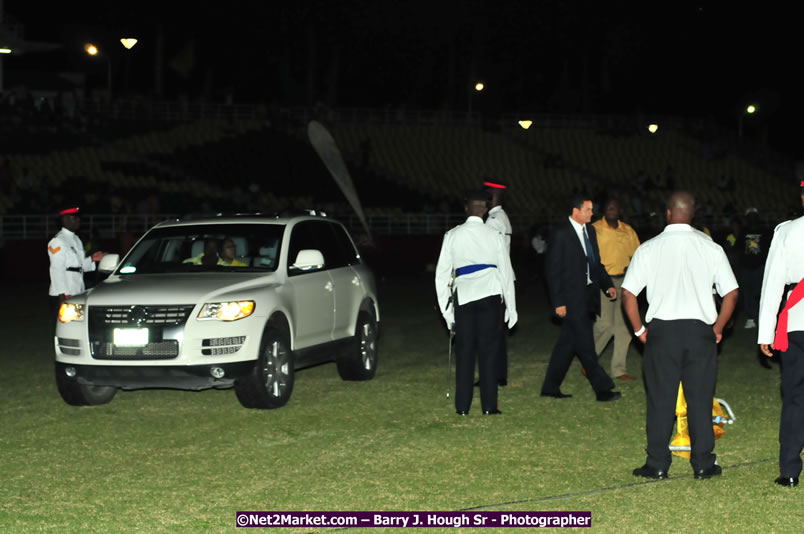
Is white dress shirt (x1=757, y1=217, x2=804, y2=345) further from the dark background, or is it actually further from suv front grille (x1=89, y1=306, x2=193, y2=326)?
the dark background

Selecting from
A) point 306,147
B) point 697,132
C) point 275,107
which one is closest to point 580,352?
point 306,147

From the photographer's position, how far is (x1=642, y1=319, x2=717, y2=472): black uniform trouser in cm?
731

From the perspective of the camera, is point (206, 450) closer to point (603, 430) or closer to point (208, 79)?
point (603, 430)

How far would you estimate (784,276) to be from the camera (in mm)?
7047

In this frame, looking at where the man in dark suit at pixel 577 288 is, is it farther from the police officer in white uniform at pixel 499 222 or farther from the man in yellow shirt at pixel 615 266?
the man in yellow shirt at pixel 615 266

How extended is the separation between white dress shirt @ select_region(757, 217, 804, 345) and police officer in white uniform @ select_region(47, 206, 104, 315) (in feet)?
27.9

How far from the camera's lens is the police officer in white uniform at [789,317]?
277 inches

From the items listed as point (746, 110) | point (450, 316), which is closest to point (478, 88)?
point (746, 110)

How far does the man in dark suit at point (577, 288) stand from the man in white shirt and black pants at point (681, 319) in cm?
300

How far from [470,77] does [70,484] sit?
56.5 metres

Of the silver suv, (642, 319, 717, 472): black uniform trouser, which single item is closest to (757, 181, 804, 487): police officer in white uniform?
(642, 319, 717, 472): black uniform trouser

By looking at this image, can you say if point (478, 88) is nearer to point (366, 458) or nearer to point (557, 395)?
point (557, 395)

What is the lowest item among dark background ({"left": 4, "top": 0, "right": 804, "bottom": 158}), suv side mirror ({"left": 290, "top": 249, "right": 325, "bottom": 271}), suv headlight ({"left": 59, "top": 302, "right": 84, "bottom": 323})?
suv headlight ({"left": 59, "top": 302, "right": 84, "bottom": 323})

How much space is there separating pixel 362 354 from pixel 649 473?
17.4 feet
